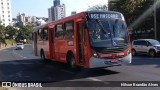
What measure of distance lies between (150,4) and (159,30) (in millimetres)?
5127

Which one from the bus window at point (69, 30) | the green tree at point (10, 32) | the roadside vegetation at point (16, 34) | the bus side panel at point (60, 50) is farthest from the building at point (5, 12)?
the bus window at point (69, 30)

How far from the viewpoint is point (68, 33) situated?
679 inches

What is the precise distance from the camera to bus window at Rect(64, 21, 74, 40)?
16.6 meters

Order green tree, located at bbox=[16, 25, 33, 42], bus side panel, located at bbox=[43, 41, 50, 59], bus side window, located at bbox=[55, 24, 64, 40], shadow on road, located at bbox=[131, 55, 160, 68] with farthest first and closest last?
green tree, located at bbox=[16, 25, 33, 42], bus side panel, located at bbox=[43, 41, 50, 59], shadow on road, located at bbox=[131, 55, 160, 68], bus side window, located at bbox=[55, 24, 64, 40]

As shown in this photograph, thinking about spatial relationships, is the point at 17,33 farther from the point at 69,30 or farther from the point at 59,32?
the point at 69,30

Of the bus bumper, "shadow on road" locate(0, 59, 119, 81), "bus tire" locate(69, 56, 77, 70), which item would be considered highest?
the bus bumper

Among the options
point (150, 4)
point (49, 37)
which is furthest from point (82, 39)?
point (150, 4)

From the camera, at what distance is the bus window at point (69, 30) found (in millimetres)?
16625

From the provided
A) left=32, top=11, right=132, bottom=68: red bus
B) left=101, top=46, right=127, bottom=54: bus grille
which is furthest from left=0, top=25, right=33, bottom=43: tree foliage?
left=101, top=46, right=127, bottom=54: bus grille

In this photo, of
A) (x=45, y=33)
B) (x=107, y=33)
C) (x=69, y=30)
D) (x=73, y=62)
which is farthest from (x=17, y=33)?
(x=107, y=33)

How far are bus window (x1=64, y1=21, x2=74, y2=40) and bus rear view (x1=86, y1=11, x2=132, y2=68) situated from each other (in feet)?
6.87

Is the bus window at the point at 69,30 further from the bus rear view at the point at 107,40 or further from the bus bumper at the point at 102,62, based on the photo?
the bus bumper at the point at 102,62

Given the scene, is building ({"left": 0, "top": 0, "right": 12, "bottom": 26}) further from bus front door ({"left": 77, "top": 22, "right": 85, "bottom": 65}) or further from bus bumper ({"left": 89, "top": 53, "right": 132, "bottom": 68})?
bus bumper ({"left": 89, "top": 53, "right": 132, "bottom": 68})

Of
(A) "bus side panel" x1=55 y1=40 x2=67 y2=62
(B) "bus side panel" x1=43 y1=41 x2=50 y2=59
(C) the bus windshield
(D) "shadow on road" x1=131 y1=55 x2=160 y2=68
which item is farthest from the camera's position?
(B) "bus side panel" x1=43 y1=41 x2=50 y2=59
